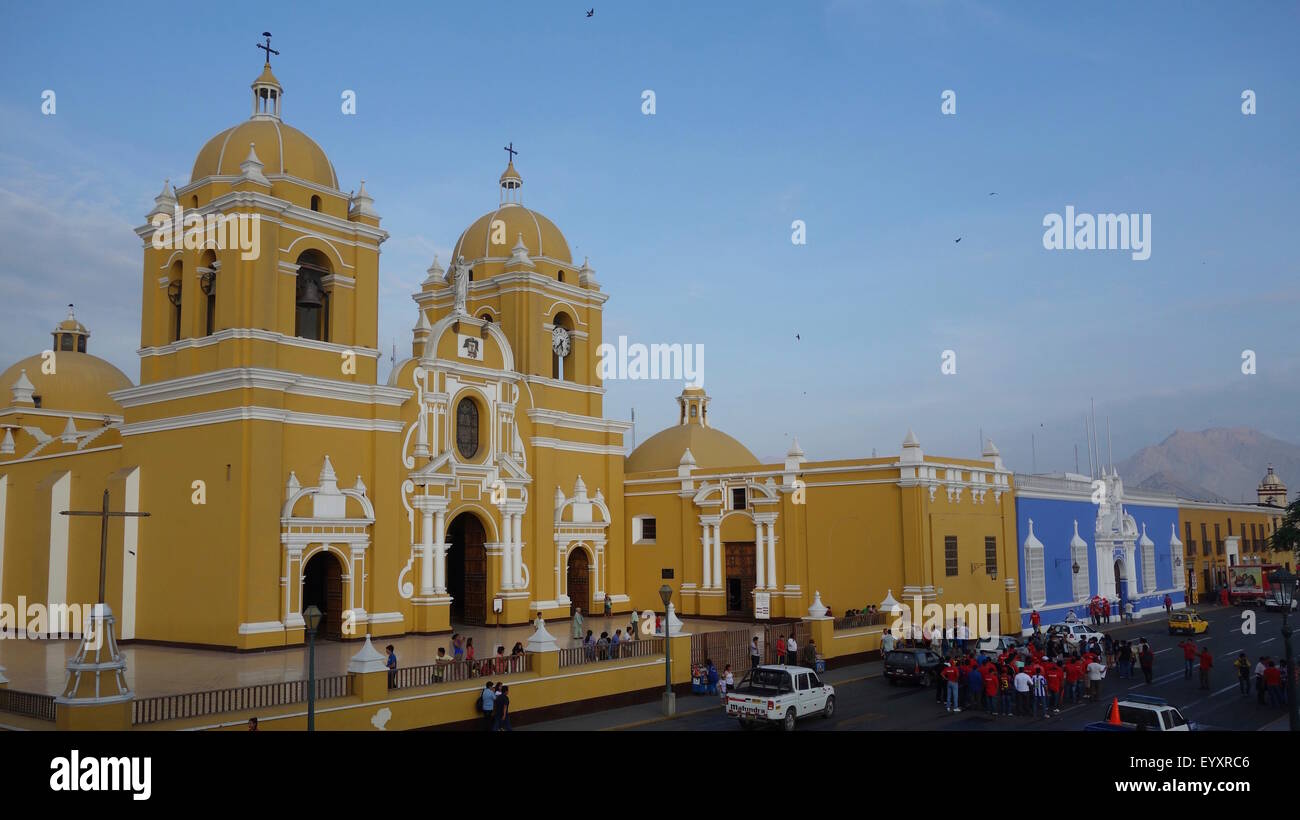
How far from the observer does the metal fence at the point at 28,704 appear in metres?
15.1

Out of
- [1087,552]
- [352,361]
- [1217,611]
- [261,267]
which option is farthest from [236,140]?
[1217,611]

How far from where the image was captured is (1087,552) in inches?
1665

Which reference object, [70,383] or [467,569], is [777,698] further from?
[70,383]

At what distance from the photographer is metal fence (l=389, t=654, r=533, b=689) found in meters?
18.4

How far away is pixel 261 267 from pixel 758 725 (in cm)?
1806

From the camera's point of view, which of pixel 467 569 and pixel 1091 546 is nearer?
pixel 467 569

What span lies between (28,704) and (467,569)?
17.7 meters

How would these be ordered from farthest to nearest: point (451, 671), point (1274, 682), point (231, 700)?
point (1274, 682)
point (451, 671)
point (231, 700)

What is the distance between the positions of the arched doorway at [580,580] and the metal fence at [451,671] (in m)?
16.0

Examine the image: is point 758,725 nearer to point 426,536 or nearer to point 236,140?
point 426,536

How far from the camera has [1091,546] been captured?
42.9 meters

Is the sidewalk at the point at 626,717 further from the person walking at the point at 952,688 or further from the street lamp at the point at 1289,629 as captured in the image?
the street lamp at the point at 1289,629

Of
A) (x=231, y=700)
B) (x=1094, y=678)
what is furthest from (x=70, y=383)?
(x=1094, y=678)

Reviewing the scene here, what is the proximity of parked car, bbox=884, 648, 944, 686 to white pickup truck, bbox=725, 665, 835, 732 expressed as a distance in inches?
206
